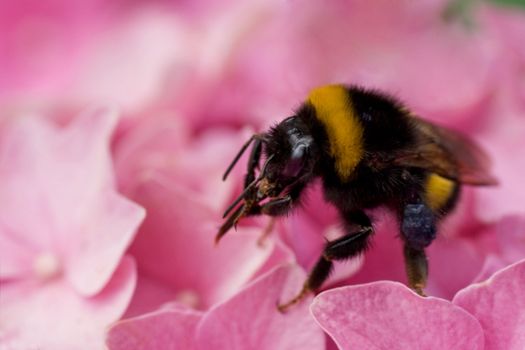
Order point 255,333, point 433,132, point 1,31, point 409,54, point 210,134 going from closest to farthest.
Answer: point 255,333 < point 433,132 < point 210,134 < point 409,54 < point 1,31

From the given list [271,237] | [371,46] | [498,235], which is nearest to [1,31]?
[371,46]

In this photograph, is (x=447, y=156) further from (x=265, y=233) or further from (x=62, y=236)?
(x=62, y=236)

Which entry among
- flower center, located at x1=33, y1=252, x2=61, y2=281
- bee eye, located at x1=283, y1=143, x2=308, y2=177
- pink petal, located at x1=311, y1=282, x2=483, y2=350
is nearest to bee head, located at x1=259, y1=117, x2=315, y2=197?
bee eye, located at x1=283, y1=143, x2=308, y2=177

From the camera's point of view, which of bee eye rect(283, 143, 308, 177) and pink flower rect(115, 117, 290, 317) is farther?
pink flower rect(115, 117, 290, 317)

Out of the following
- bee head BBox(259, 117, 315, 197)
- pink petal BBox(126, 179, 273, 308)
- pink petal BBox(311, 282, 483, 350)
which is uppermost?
bee head BBox(259, 117, 315, 197)

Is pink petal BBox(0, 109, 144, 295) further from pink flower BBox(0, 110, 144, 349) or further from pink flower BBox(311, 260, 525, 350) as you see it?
pink flower BBox(311, 260, 525, 350)

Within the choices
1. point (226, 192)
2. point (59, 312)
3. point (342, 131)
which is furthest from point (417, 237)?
point (59, 312)

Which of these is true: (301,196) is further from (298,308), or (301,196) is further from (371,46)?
(371,46)
